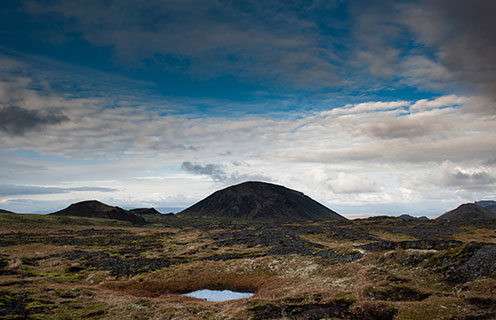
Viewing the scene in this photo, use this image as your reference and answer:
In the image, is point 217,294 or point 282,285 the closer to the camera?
point 282,285

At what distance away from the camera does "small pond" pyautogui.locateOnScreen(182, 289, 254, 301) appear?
38.1 metres

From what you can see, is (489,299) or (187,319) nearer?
(489,299)

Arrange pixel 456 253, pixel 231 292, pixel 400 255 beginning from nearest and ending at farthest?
pixel 456 253 → pixel 400 255 → pixel 231 292

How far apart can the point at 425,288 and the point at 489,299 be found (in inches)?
237

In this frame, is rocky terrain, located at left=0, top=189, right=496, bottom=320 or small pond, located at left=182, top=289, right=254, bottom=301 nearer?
rocky terrain, located at left=0, top=189, right=496, bottom=320

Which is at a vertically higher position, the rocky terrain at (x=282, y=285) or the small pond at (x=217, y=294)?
the rocky terrain at (x=282, y=285)

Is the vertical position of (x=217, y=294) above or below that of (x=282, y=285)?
below

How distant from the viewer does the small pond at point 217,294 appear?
38125 mm

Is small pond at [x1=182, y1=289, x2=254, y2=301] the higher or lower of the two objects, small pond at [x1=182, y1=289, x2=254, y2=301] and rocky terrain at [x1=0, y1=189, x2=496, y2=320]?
the lower

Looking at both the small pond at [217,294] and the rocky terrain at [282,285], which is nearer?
the rocky terrain at [282,285]


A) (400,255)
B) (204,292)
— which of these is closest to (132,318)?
(204,292)

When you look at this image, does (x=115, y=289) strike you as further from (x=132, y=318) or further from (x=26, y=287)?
(x=132, y=318)

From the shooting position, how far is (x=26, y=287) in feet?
122

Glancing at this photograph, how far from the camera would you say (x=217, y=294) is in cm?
4003
